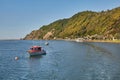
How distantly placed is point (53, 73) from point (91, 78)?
542 inches

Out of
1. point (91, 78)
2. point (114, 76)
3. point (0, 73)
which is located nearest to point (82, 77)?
point (91, 78)

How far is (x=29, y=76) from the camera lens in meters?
78.9

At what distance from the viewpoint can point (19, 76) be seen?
7894 cm

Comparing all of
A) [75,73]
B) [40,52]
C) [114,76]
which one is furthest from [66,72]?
[40,52]

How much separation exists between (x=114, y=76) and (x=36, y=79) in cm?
1928

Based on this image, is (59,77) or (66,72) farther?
(66,72)

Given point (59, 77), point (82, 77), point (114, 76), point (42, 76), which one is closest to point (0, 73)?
point (42, 76)

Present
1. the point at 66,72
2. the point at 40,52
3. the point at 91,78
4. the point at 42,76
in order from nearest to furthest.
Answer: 1. the point at 91,78
2. the point at 42,76
3. the point at 66,72
4. the point at 40,52

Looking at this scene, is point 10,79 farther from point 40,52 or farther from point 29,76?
point 40,52

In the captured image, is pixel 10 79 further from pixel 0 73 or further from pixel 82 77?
pixel 82 77

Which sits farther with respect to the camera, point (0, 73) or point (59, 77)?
point (0, 73)

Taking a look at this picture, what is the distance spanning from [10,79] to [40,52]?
246 feet

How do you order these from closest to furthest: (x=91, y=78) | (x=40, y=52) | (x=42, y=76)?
(x=91, y=78), (x=42, y=76), (x=40, y=52)

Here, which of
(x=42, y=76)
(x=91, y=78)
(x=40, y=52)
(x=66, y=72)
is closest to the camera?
(x=91, y=78)
